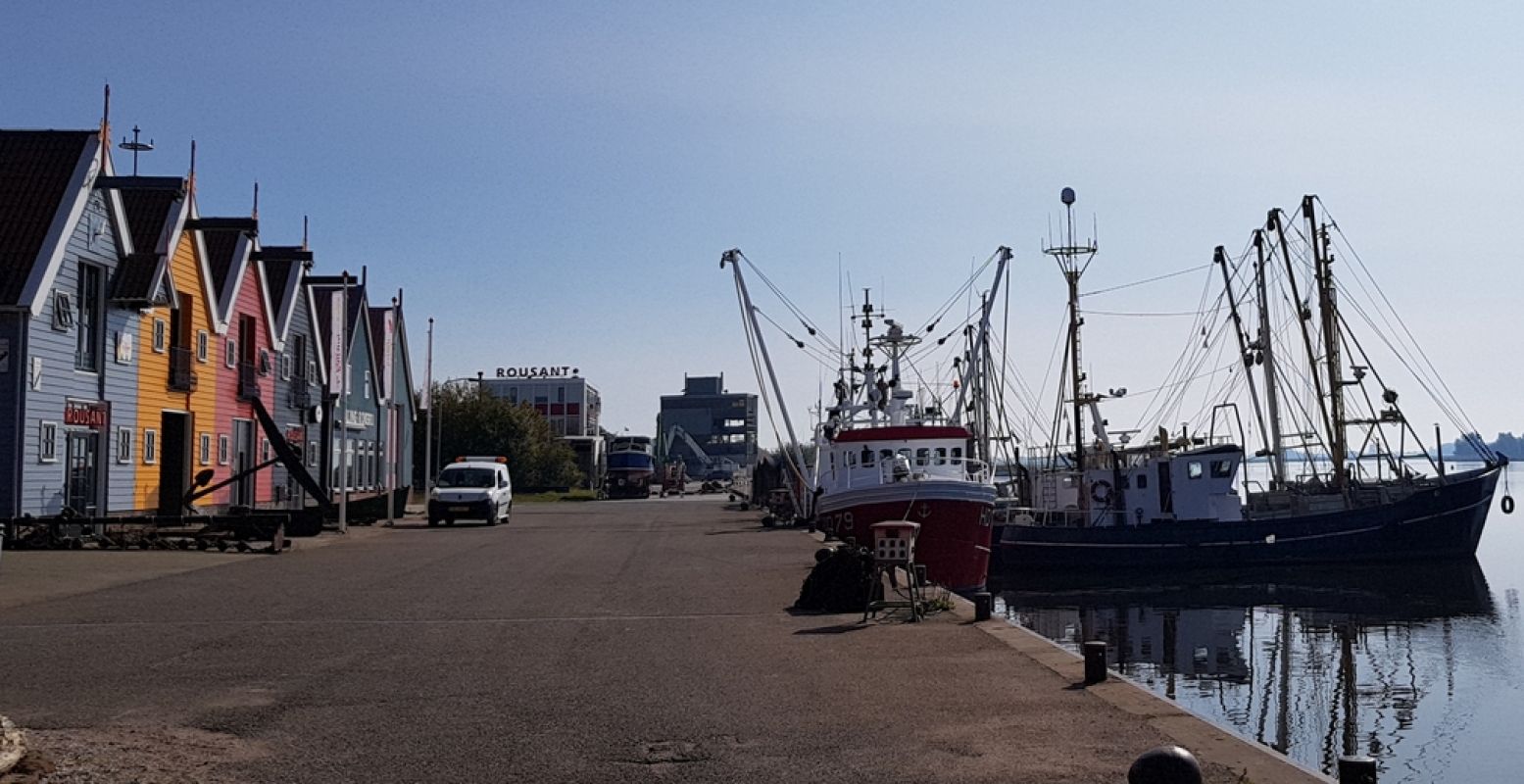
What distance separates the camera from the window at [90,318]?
30734 mm

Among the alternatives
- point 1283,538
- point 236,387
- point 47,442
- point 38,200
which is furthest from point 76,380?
point 1283,538

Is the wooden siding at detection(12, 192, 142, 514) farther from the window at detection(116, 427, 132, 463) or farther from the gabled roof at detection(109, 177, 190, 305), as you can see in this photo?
the gabled roof at detection(109, 177, 190, 305)

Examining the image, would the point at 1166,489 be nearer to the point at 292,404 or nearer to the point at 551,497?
the point at 292,404

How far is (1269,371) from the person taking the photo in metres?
54.9

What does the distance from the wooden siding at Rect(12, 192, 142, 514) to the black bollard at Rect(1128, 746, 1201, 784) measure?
2699 cm

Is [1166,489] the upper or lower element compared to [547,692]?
upper

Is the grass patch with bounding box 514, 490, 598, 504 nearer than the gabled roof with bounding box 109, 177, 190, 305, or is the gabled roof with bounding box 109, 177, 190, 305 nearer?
the gabled roof with bounding box 109, 177, 190, 305

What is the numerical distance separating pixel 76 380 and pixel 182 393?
229 inches

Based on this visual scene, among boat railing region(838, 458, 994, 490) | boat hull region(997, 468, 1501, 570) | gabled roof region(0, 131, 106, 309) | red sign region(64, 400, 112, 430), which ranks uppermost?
gabled roof region(0, 131, 106, 309)

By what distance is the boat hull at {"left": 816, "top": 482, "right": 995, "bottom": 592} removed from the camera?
28312mm

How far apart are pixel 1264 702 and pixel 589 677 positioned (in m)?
12.4

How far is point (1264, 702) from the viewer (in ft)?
65.8

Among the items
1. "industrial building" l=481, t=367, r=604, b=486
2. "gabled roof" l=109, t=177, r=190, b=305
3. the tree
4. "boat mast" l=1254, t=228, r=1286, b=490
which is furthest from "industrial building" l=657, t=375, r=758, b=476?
"gabled roof" l=109, t=177, r=190, b=305

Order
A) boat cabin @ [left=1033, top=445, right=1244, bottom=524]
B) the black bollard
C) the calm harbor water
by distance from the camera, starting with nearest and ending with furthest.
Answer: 1. the black bollard
2. the calm harbor water
3. boat cabin @ [left=1033, top=445, right=1244, bottom=524]
